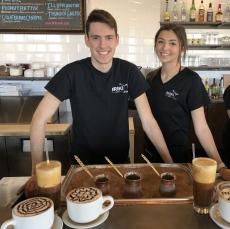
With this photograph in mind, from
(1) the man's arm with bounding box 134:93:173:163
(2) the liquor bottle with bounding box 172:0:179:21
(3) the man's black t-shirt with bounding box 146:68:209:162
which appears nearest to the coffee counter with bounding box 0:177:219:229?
(1) the man's arm with bounding box 134:93:173:163

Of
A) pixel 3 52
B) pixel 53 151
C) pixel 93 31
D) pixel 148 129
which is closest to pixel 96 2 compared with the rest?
pixel 3 52

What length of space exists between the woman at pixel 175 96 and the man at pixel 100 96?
0.90 ft

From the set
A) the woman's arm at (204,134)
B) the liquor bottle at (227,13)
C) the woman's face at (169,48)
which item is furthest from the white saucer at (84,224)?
the liquor bottle at (227,13)

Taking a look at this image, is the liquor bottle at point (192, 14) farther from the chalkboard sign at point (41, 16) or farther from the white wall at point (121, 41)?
the chalkboard sign at point (41, 16)

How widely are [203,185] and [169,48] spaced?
1188mm

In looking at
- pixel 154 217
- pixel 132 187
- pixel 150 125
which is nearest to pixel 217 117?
pixel 150 125

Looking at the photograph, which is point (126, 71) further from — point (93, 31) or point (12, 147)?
point (12, 147)

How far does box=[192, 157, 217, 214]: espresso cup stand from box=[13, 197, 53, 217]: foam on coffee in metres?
0.51

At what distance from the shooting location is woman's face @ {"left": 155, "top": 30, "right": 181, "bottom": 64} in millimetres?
1929

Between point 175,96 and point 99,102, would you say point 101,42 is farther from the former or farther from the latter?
point 175,96

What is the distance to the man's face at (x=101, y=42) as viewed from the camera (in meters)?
1.53

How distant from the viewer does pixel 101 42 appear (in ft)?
5.03

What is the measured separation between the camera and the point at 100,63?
5.15 feet

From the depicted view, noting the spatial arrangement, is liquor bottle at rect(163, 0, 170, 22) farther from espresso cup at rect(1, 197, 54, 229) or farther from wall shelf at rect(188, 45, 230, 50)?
espresso cup at rect(1, 197, 54, 229)
